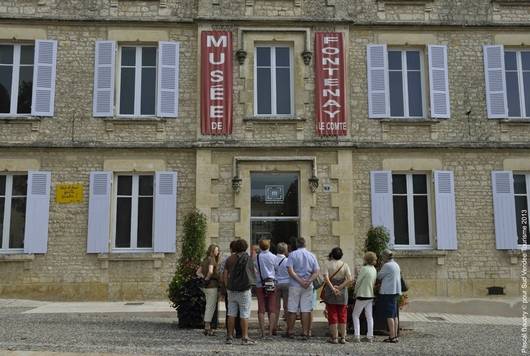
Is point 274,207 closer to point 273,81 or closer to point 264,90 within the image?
point 264,90

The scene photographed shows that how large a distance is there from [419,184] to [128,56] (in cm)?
795

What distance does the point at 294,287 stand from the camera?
821 cm

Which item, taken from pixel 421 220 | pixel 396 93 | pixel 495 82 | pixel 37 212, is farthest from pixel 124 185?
pixel 495 82

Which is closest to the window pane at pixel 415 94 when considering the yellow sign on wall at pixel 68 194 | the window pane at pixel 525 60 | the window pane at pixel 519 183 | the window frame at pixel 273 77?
the window pane at pixel 525 60

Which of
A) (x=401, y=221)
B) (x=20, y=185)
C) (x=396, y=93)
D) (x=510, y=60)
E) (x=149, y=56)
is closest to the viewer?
(x=20, y=185)

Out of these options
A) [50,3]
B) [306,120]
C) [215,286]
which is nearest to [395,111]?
[306,120]

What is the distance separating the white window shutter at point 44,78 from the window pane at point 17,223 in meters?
2.16

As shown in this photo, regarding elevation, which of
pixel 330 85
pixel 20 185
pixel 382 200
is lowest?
pixel 382 200

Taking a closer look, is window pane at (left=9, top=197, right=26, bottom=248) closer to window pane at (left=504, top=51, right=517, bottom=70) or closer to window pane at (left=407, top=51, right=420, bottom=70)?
window pane at (left=407, top=51, right=420, bottom=70)

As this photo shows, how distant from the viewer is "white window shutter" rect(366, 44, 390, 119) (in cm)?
1319

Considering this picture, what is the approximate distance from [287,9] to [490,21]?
17.1 ft

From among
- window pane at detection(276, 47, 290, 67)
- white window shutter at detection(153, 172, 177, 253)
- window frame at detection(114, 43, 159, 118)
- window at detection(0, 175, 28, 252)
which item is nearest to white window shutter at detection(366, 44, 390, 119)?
window pane at detection(276, 47, 290, 67)

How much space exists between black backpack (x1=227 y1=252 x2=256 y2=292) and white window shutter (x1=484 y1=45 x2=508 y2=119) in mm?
8551

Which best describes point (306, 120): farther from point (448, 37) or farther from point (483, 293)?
point (483, 293)
